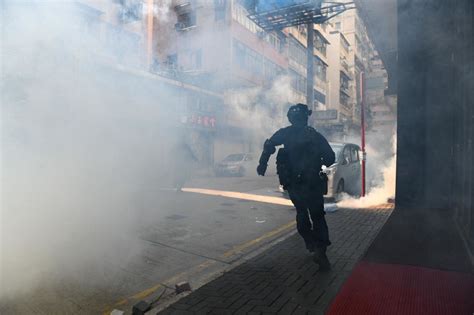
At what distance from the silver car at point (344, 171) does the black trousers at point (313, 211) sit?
12.7 ft

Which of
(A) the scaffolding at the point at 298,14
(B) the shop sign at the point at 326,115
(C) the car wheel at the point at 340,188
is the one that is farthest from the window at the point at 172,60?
(B) the shop sign at the point at 326,115

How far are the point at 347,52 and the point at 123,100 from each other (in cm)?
2339

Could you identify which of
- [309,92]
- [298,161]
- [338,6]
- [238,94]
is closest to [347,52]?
[309,92]

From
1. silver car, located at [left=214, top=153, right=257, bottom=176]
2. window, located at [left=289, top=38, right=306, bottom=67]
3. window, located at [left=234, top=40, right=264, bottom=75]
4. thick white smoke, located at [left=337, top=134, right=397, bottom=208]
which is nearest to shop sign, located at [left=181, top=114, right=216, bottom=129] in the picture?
window, located at [left=234, top=40, right=264, bottom=75]

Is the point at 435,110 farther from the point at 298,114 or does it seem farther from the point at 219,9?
the point at 219,9

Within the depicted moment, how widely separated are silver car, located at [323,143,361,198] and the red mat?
4.50 meters

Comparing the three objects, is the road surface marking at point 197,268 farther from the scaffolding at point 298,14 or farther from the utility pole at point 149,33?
the scaffolding at point 298,14

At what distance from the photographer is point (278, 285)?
2734mm

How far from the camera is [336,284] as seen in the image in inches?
107

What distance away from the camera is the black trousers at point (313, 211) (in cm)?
314

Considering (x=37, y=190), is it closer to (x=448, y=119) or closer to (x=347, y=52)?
(x=448, y=119)

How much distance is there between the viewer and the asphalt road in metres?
2.57

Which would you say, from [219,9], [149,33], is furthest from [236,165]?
[149,33]

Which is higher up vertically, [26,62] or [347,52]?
[347,52]
